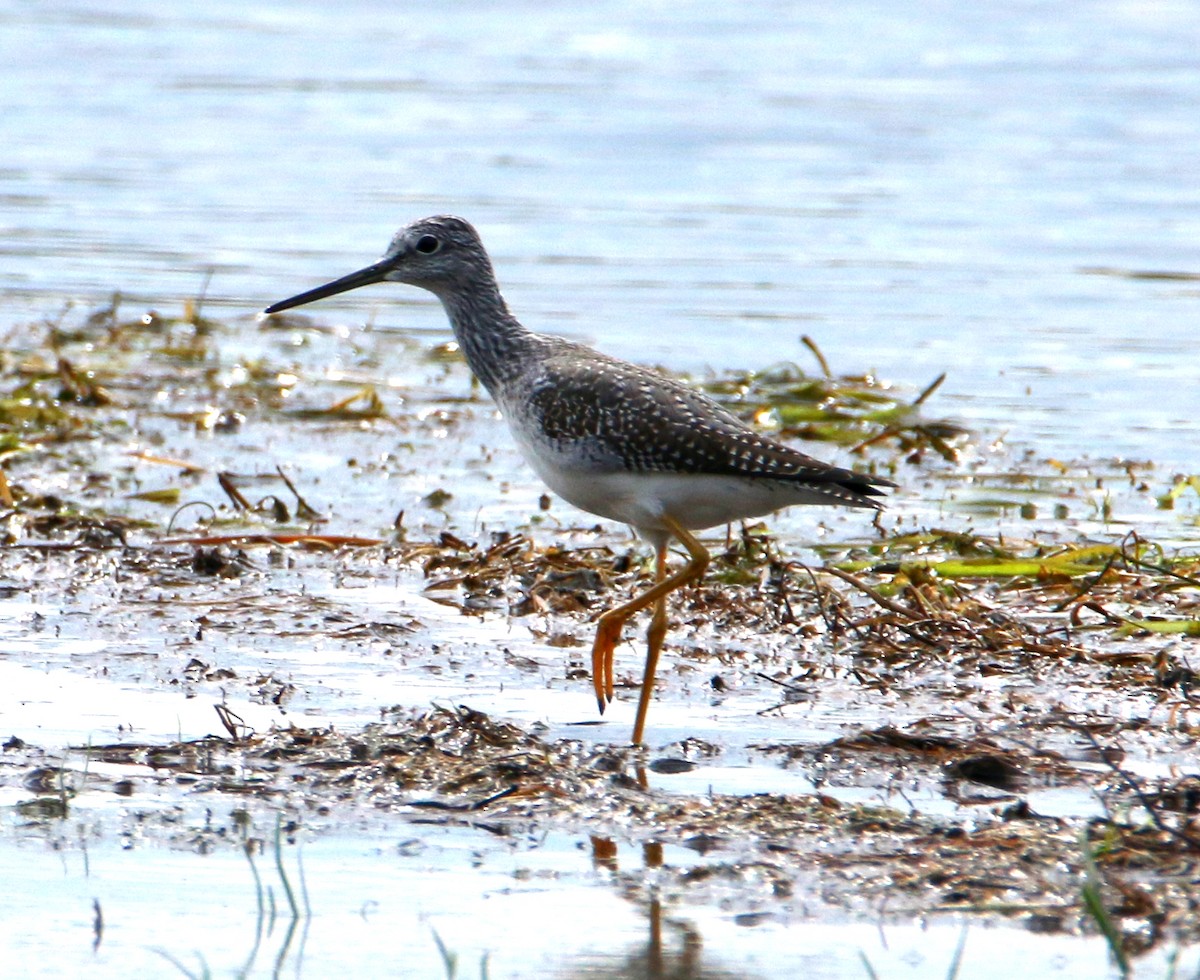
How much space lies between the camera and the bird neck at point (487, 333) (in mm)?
7273

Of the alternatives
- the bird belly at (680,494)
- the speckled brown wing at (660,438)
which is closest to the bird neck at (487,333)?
the speckled brown wing at (660,438)

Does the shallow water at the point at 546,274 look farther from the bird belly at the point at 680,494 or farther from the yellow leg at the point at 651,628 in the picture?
the bird belly at the point at 680,494

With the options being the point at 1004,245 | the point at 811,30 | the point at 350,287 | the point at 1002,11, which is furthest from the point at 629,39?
the point at 350,287

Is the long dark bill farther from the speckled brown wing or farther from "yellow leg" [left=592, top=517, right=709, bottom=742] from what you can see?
"yellow leg" [left=592, top=517, right=709, bottom=742]

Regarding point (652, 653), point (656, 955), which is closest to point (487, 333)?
point (652, 653)

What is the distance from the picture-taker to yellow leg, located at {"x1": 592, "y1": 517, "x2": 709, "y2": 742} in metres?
6.35

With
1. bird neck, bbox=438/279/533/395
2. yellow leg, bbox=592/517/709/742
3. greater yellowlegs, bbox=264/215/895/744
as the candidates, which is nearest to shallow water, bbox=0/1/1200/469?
bird neck, bbox=438/279/533/395

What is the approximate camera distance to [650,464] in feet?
21.4

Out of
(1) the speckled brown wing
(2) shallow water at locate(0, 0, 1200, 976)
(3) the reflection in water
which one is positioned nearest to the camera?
(3) the reflection in water

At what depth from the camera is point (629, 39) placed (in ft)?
98.0

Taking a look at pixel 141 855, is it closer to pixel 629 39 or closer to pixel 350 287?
pixel 350 287

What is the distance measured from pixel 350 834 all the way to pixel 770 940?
1254mm

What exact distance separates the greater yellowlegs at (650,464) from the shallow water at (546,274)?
0.38 m

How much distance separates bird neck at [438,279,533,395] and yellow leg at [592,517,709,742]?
39.8 inches
